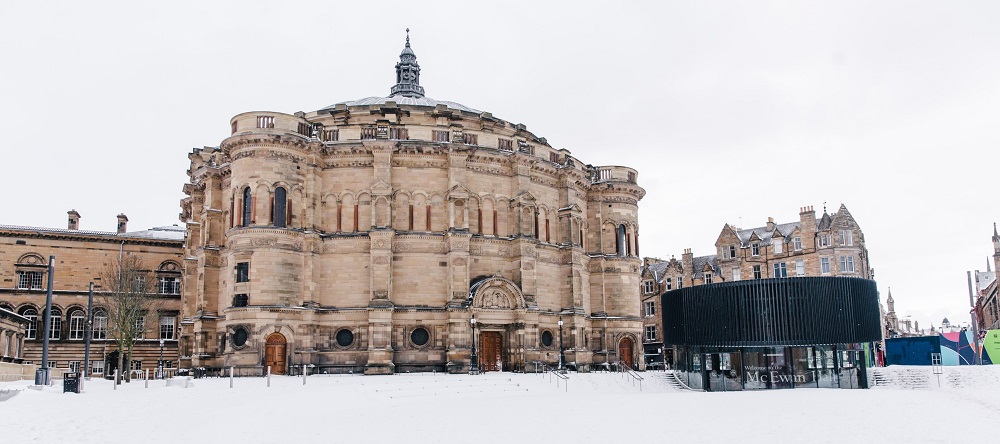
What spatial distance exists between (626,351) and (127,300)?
33.2 m

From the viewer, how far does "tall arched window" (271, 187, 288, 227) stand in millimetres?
45375

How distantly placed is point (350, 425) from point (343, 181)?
26.1 metres

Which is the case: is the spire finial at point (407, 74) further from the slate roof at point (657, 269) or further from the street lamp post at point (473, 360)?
the slate roof at point (657, 269)

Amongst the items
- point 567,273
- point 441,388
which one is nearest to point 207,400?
point 441,388

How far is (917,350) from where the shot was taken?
55.1 metres

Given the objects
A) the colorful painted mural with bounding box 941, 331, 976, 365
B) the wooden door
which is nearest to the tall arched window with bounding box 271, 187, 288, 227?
the wooden door

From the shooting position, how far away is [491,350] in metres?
48.6

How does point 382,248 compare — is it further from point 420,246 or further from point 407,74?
point 407,74

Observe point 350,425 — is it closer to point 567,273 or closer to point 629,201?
point 567,273

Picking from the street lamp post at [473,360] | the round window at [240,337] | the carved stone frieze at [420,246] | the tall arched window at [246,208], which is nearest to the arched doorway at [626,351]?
the street lamp post at [473,360]

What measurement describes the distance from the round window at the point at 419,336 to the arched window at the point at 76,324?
3478cm

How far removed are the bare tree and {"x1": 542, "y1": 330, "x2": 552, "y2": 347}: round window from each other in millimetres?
23897

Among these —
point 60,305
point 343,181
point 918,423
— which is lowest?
point 918,423

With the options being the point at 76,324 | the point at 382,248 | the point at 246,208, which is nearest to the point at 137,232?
the point at 76,324
